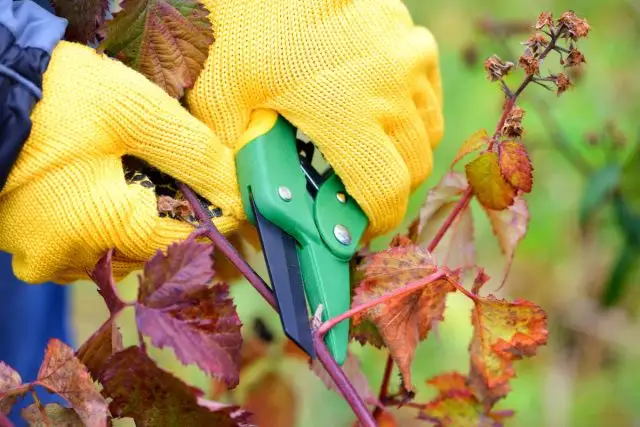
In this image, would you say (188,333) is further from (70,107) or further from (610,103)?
(610,103)

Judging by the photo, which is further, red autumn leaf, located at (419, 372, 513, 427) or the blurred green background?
the blurred green background

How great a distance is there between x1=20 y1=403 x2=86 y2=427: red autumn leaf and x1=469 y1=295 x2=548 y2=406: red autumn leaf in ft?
1.13

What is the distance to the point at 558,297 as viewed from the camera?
92.4 inches

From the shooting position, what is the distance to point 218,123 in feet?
2.59

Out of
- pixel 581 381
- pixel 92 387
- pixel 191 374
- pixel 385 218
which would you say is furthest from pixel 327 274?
pixel 581 381

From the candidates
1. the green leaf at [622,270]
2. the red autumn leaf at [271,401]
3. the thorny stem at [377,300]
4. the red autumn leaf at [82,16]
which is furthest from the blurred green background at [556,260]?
the red autumn leaf at [82,16]

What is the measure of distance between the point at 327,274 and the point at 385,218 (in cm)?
12

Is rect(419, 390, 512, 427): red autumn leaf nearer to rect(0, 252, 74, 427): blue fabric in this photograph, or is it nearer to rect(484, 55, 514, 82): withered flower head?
rect(484, 55, 514, 82): withered flower head

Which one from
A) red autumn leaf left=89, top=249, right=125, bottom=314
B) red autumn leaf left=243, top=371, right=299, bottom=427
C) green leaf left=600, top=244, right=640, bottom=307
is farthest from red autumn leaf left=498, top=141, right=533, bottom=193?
green leaf left=600, top=244, right=640, bottom=307

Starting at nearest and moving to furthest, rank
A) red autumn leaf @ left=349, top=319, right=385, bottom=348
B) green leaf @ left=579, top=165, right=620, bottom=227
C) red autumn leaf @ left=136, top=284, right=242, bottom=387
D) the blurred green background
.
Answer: red autumn leaf @ left=136, top=284, right=242, bottom=387, red autumn leaf @ left=349, top=319, right=385, bottom=348, green leaf @ left=579, top=165, right=620, bottom=227, the blurred green background

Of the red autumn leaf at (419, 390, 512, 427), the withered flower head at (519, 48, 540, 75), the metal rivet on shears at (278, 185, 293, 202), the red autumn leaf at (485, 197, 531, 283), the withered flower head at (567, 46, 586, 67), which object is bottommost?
the red autumn leaf at (419, 390, 512, 427)

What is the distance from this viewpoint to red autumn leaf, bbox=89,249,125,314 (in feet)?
2.03

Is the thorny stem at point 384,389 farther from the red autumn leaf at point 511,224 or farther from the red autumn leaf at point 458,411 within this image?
the red autumn leaf at point 511,224

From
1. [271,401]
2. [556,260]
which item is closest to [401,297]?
[271,401]
